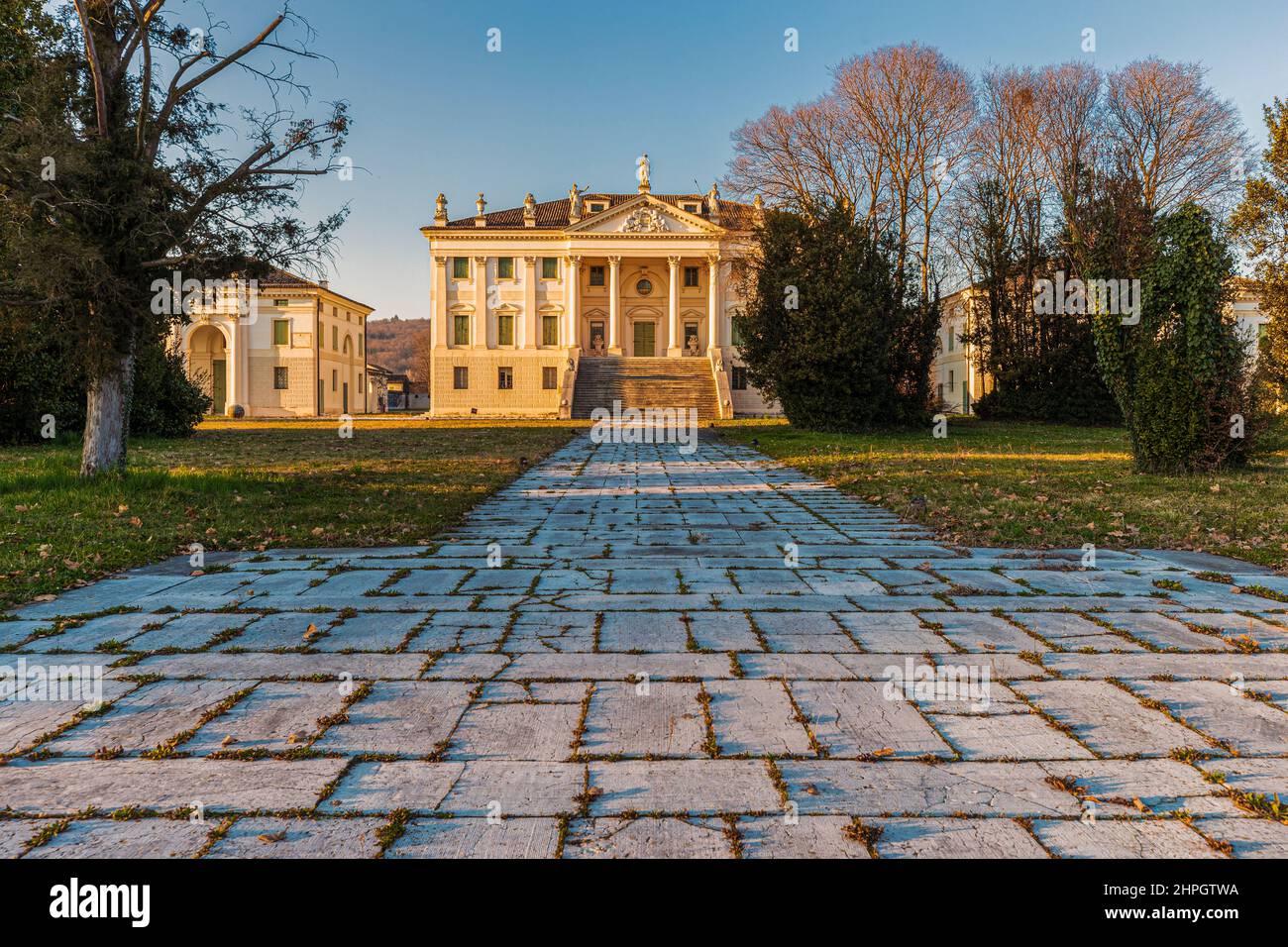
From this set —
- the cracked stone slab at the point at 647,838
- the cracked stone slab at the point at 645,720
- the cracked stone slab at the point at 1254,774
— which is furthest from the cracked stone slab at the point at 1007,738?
the cracked stone slab at the point at 647,838

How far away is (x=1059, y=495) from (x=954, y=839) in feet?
30.3

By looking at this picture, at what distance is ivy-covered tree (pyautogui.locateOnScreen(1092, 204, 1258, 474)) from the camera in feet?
39.3

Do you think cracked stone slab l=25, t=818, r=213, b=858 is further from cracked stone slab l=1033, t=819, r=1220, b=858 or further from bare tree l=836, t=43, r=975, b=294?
bare tree l=836, t=43, r=975, b=294

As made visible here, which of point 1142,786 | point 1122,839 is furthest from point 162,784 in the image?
point 1142,786

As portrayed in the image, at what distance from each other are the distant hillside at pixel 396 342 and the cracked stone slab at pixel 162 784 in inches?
3537

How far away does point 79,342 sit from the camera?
9984mm

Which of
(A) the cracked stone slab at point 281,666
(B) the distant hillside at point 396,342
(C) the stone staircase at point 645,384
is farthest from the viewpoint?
(B) the distant hillside at point 396,342

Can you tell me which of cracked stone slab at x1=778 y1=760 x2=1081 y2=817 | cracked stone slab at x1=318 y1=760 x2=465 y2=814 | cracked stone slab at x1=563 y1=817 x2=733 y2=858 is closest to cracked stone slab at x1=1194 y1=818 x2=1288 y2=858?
cracked stone slab at x1=778 y1=760 x2=1081 y2=817

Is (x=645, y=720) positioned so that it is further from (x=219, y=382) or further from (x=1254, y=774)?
(x=219, y=382)

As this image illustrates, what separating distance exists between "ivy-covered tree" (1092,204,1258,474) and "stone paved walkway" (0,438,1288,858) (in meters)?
7.28

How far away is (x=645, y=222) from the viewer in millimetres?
47812

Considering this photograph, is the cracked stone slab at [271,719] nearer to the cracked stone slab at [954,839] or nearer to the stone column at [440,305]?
the cracked stone slab at [954,839]

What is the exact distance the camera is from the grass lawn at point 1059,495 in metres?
7.62
